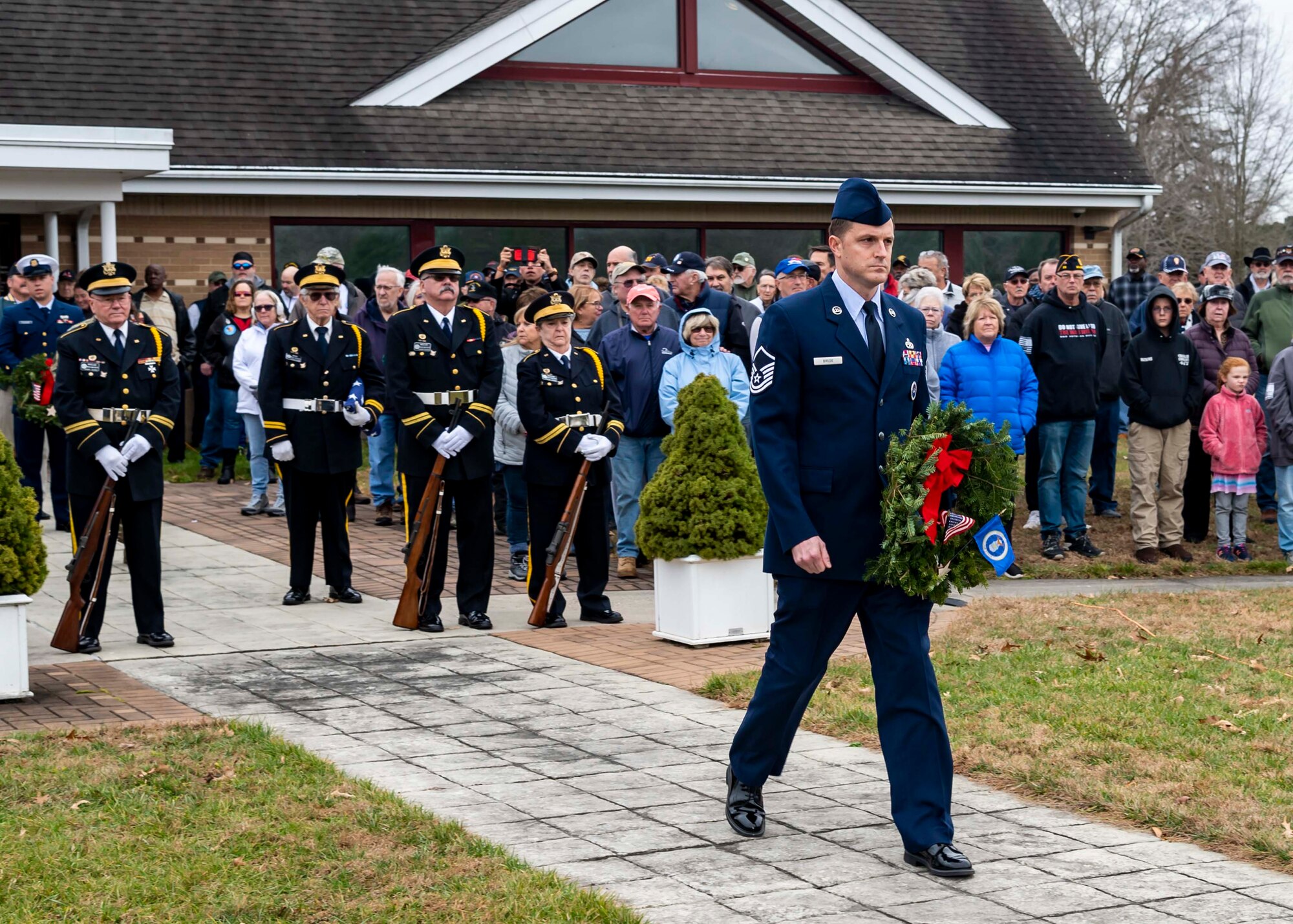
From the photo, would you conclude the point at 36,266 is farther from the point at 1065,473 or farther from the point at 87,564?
the point at 1065,473

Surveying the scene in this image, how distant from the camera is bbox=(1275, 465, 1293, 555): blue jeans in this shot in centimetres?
1335

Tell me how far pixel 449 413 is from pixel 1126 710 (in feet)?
15.1

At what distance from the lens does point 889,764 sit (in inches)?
223

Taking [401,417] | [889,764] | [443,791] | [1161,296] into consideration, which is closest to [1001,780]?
[889,764]

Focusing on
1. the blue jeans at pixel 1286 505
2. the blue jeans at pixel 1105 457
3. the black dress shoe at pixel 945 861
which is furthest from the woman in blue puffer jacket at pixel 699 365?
the black dress shoe at pixel 945 861

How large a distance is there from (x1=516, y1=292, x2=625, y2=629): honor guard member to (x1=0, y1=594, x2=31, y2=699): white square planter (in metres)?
3.23

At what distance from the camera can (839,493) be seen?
5.79m

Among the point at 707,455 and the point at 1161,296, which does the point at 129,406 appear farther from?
the point at 1161,296

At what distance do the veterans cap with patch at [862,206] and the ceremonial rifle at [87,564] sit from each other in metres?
5.24

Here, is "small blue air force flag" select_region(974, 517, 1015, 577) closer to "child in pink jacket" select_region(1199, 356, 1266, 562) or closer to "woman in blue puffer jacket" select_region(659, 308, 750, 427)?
"woman in blue puffer jacket" select_region(659, 308, 750, 427)

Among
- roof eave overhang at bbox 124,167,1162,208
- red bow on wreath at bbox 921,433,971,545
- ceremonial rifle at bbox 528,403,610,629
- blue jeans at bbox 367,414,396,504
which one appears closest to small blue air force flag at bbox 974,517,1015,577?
red bow on wreath at bbox 921,433,971,545

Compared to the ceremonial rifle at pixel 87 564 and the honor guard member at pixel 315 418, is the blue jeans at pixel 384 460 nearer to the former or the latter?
the honor guard member at pixel 315 418

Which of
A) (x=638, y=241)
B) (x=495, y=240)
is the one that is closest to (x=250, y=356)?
(x=495, y=240)

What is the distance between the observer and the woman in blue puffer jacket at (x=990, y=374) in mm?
12109
